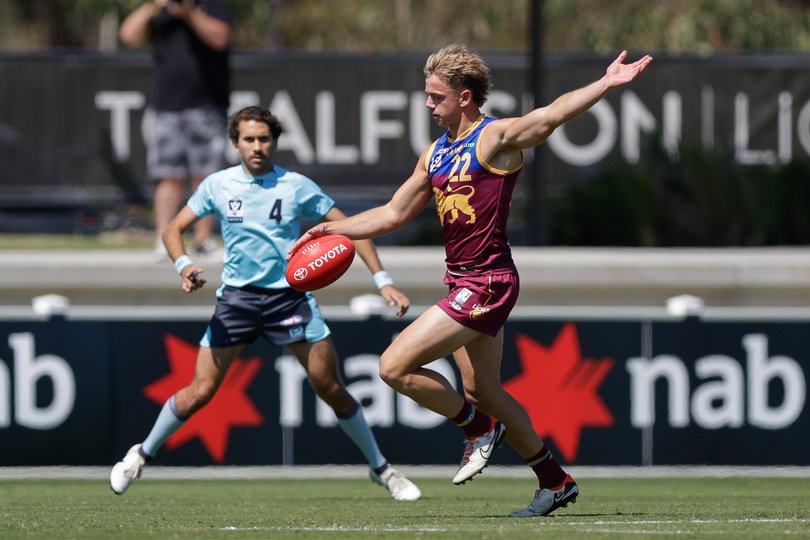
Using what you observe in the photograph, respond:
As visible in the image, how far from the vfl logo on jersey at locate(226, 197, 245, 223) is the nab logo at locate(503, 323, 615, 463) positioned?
3425 mm

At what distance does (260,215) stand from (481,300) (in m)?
2.04

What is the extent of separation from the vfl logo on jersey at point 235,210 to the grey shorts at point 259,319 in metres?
0.39

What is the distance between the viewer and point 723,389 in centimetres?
1210

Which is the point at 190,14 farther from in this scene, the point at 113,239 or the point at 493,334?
the point at 493,334

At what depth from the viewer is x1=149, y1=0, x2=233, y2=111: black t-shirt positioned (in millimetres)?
13320

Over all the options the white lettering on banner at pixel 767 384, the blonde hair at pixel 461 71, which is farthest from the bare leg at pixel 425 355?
the white lettering on banner at pixel 767 384

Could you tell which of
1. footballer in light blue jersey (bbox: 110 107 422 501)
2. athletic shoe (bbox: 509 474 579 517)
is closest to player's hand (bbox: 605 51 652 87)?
athletic shoe (bbox: 509 474 579 517)

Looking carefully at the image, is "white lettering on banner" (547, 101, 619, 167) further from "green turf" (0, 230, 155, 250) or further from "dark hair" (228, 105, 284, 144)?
"dark hair" (228, 105, 284, 144)

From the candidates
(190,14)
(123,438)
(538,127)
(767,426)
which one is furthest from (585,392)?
(538,127)

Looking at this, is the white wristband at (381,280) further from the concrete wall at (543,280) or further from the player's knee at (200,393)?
the concrete wall at (543,280)

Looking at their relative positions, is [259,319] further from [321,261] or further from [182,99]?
[182,99]

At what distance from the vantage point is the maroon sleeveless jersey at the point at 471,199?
25.2 ft

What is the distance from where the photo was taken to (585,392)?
1220 centimetres

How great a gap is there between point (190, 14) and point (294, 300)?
4403mm
